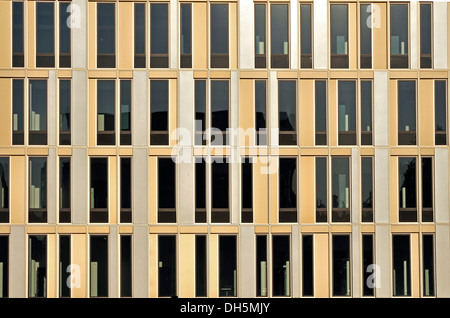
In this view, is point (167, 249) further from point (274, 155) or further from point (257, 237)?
point (274, 155)

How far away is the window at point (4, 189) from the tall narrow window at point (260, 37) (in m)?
8.26

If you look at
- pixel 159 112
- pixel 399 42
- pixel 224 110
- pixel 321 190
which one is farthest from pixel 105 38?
pixel 399 42

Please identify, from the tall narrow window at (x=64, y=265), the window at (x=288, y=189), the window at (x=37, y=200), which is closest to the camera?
the tall narrow window at (x=64, y=265)

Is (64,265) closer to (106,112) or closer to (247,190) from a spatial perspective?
(106,112)

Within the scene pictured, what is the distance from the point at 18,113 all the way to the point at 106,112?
2.68 meters

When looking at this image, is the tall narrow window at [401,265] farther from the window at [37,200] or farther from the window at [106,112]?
the window at [37,200]

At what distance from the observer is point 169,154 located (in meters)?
19.4

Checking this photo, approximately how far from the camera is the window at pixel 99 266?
19.2 meters

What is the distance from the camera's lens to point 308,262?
19.4m

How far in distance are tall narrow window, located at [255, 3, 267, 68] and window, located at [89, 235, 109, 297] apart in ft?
23.5

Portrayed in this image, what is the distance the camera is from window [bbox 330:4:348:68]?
19.7 meters

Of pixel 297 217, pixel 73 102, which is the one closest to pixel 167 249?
pixel 297 217

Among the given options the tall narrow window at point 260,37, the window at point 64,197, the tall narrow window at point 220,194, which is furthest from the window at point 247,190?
the window at point 64,197
